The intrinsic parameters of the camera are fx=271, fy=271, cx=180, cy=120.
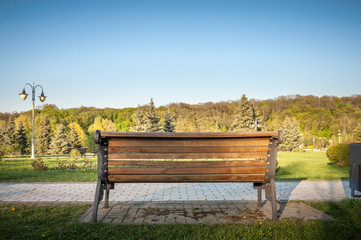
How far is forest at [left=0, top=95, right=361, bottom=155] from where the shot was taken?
43656 millimetres

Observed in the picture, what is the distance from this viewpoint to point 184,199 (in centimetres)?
466

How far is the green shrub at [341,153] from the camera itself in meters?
11.2

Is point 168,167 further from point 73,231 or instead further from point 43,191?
point 43,191

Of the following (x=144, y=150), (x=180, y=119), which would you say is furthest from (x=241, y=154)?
(x=180, y=119)

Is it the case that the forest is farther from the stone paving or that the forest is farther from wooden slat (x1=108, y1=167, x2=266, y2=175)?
wooden slat (x1=108, y1=167, x2=266, y2=175)

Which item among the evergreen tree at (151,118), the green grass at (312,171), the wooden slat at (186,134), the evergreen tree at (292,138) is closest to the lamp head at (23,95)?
the green grass at (312,171)

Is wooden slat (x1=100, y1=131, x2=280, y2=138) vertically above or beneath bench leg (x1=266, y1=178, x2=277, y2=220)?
above

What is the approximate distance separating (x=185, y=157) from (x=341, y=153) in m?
10.6

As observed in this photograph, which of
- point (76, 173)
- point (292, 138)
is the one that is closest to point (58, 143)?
point (76, 173)

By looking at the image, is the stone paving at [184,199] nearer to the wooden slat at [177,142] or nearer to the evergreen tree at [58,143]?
the wooden slat at [177,142]

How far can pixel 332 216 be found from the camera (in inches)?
142

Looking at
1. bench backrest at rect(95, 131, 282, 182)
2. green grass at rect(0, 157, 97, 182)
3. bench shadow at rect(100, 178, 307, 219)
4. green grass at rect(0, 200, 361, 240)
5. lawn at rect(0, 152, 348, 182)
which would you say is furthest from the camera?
lawn at rect(0, 152, 348, 182)

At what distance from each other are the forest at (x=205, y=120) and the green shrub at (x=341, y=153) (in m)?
26.8

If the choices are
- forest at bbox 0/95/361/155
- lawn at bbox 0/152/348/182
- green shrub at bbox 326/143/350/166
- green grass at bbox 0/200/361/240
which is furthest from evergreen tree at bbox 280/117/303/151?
green grass at bbox 0/200/361/240
